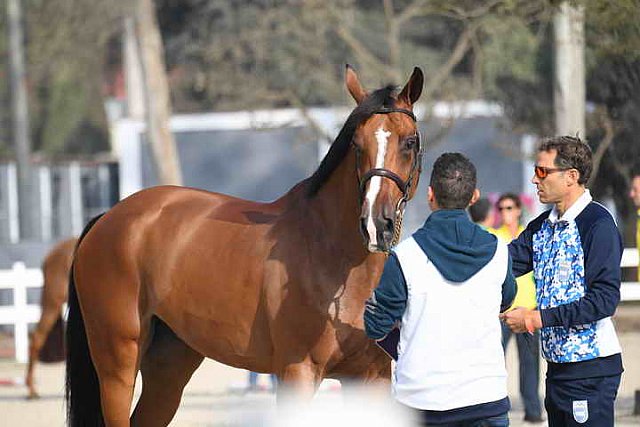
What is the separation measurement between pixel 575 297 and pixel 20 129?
16.3 m

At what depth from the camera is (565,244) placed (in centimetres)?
438

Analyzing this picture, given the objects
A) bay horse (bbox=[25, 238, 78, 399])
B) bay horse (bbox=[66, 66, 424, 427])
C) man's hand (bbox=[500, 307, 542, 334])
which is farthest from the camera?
bay horse (bbox=[25, 238, 78, 399])

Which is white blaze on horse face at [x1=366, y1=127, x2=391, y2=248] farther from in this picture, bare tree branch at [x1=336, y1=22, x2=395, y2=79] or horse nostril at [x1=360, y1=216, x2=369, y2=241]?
bare tree branch at [x1=336, y1=22, x2=395, y2=79]

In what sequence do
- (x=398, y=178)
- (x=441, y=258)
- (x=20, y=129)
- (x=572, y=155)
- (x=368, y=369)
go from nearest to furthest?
(x=441, y=258) < (x=572, y=155) < (x=398, y=178) < (x=368, y=369) < (x=20, y=129)

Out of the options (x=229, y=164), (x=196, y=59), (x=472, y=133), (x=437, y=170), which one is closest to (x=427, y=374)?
(x=437, y=170)

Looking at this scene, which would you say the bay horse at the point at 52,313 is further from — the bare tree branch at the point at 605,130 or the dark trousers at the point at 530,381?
the bare tree branch at the point at 605,130

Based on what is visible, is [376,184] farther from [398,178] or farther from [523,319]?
[523,319]

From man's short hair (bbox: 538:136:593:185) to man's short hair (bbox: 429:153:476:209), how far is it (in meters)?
0.52

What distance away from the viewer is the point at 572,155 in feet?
14.3

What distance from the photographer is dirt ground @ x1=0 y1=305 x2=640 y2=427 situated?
5.08 m

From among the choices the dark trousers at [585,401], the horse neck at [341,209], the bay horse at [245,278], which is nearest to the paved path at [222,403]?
the bay horse at [245,278]

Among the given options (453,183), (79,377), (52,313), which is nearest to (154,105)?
(52,313)

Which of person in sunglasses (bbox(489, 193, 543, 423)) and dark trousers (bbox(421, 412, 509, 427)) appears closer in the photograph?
dark trousers (bbox(421, 412, 509, 427))

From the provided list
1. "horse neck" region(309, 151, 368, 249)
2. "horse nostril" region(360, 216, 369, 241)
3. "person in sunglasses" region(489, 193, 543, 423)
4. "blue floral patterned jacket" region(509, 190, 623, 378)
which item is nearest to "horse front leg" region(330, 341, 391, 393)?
"horse neck" region(309, 151, 368, 249)
